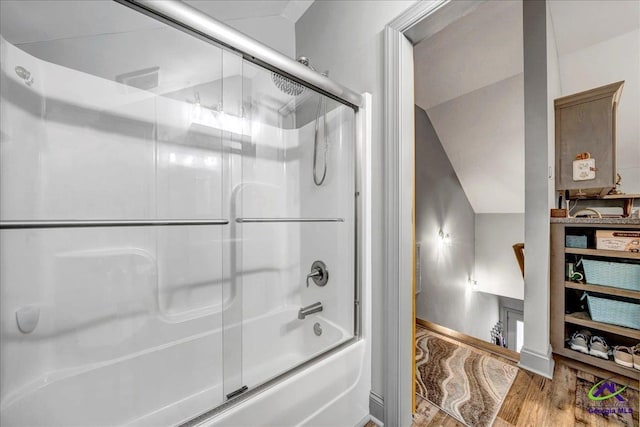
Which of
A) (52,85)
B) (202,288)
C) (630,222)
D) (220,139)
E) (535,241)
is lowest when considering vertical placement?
(202,288)

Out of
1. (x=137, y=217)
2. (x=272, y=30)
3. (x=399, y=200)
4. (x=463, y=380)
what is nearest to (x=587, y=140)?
(x=399, y=200)

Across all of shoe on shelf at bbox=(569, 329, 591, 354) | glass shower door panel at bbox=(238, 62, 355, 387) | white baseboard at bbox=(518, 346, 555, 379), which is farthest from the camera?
shoe on shelf at bbox=(569, 329, 591, 354)

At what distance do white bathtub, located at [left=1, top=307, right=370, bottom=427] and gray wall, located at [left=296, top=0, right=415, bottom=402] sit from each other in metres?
0.26

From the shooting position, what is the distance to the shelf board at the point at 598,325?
1.58 meters

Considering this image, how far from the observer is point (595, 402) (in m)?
1.39

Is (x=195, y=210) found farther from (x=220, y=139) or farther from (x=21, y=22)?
(x=21, y=22)

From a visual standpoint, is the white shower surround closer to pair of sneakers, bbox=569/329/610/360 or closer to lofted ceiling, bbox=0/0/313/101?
lofted ceiling, bbox=0/0/313/101

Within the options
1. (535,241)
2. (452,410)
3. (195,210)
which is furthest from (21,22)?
(535,241)

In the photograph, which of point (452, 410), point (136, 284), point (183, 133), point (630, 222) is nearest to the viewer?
point (136, 284)

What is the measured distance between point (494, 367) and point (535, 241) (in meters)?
0.90

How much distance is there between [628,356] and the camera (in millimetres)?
1562

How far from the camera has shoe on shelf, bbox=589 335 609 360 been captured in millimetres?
1647

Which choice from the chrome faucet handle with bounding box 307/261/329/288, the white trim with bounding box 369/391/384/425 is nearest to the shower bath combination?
the chrome faucet handle with bounding box 307/261/329/288

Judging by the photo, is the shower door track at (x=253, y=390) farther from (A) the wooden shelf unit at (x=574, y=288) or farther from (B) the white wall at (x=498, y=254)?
(B) the white wall at (x=498, y=254)
